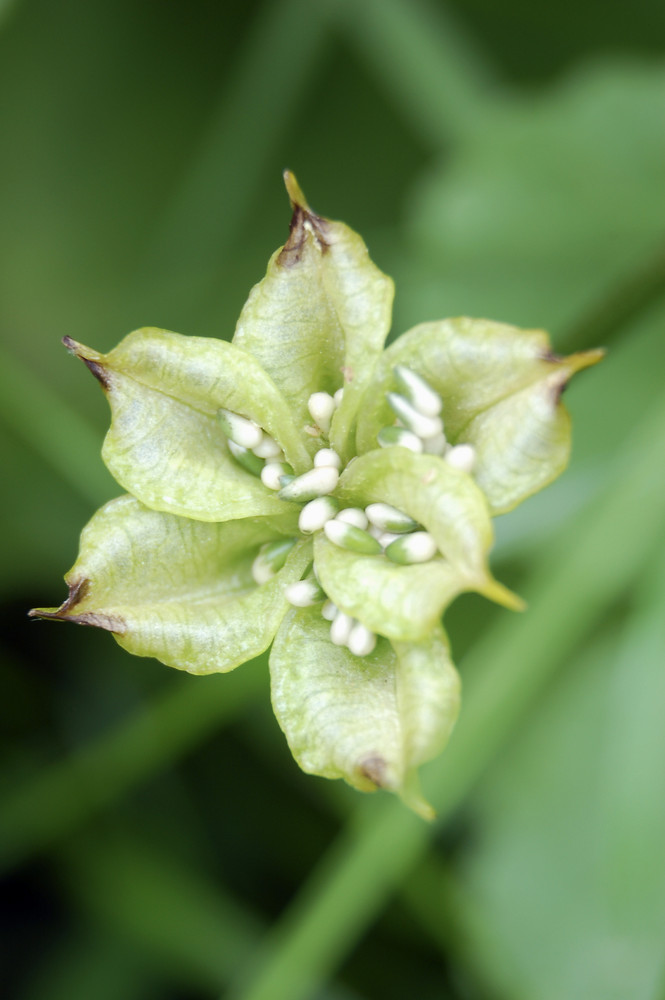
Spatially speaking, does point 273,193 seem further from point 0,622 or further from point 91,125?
point 0,622

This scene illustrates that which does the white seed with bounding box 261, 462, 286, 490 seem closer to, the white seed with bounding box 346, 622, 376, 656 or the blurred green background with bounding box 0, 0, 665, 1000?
the white seed with bounding box 346, 622, 376, 656

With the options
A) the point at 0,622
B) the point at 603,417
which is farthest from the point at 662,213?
the point at 0,622

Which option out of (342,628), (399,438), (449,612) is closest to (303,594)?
(342,628)

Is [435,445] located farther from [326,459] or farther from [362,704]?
[362,704]

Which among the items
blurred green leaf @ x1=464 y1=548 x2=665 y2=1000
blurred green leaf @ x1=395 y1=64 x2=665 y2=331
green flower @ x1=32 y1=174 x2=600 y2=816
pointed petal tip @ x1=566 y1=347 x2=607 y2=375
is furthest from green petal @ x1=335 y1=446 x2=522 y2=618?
blurred green leaf @ x1=395 y1=64 x2=665 y2=331

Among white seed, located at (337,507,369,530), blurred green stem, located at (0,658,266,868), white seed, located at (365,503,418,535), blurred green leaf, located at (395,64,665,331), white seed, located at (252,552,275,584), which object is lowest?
blurred green stem, located at (0,658,266,868)

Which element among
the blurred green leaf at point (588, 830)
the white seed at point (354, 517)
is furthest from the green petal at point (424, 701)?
the blurred green leaf at point (588, 830)

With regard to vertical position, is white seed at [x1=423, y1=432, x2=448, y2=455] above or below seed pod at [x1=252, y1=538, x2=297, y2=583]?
above

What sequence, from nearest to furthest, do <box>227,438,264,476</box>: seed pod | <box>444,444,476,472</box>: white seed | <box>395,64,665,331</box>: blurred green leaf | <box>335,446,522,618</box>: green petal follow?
<box>335,446,522,618</box>: green petal → <box>444,444,476,472</box>: white seed → <box>227,438,264,476</box>: seed pod → <box>395,64,665,331</box>: blurred green leaf
